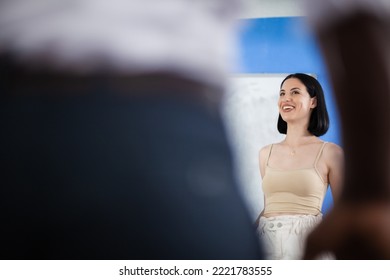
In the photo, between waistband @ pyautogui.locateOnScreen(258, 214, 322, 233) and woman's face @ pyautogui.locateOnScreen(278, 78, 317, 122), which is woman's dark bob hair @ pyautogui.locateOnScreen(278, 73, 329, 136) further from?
waistband @ pyautogui.locateOnScreen(258, 214, 322, 233)

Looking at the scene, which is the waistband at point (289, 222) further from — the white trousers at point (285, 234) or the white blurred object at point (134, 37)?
the white blurred object at point (134, 37)

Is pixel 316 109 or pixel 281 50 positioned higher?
pixel 281 50

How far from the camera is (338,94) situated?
3.13 m

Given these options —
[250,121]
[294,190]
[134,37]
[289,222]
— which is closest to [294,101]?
[250,121]

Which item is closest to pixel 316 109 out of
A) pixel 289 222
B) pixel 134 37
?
pixel 289 222

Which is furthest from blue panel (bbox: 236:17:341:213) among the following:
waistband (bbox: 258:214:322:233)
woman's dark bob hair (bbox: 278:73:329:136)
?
waistband (bbox: 258:214:322:233)

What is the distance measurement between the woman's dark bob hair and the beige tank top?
0.08 meters

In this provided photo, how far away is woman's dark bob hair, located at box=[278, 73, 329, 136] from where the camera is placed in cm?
313

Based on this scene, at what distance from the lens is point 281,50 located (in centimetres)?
316

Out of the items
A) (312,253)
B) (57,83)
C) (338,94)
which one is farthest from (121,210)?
(338,94)

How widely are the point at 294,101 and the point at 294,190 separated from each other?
42 cm

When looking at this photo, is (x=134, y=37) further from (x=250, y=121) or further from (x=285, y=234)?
(x=285, y=234)

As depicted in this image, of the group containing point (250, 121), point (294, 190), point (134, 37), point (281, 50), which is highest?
point (134, 37)

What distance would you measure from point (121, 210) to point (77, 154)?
340mm
